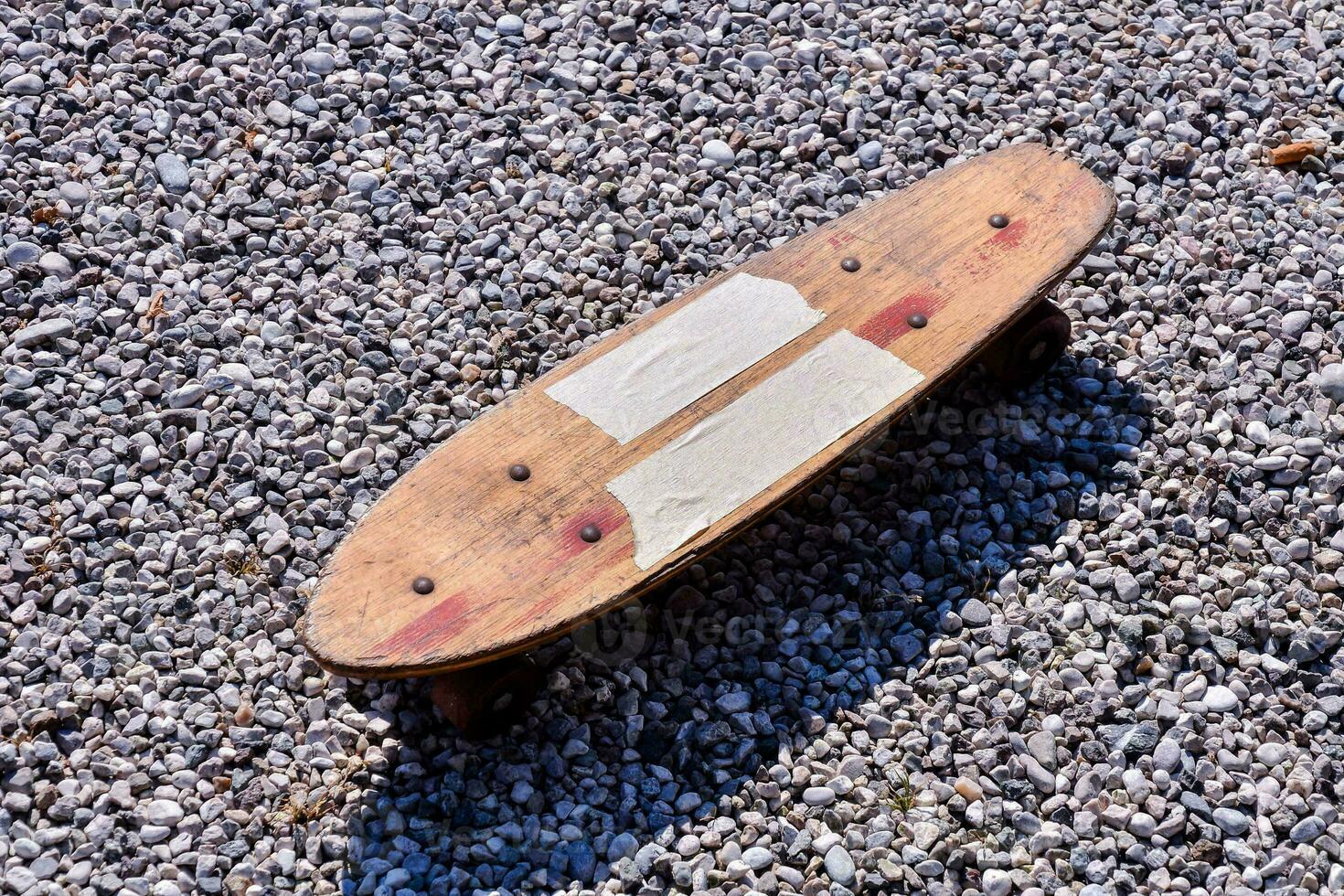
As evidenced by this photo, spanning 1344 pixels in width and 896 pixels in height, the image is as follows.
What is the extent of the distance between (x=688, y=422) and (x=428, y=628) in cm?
81

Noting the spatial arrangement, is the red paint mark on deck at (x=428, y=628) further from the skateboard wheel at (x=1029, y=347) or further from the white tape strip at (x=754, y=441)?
the skateboard wheel at (x=1029, y=347)

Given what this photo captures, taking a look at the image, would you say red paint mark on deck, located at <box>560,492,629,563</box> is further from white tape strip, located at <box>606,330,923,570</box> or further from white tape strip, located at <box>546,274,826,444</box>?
white tape strip, located at <box>546,274,826,444</box>

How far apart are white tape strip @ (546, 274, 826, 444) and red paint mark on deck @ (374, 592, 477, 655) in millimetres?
584

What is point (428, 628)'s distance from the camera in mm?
2930

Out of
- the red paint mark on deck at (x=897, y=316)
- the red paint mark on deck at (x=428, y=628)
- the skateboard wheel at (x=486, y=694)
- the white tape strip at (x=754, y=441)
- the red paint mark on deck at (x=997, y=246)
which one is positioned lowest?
the skateboard wheel at (x=486, y=694)

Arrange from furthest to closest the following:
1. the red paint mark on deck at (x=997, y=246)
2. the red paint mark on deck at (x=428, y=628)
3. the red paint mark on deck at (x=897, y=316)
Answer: the red paint mark on deck at (x=997, y=246) < the red paint mark on deck at (x=897, y=316) < the red paint mark on deck at (x=428, y=628)

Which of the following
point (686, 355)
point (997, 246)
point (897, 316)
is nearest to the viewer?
point (686, 355)

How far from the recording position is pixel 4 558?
3350 millimetres

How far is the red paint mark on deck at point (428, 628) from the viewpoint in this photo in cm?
289

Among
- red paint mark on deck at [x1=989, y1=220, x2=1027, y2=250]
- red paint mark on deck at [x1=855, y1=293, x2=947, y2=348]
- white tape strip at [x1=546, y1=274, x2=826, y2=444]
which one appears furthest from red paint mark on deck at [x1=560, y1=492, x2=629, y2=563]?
red paint mark on deck at [x1=989, y1=220, x2=1027, y2=250]

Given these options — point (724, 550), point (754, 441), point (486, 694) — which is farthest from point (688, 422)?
point (486, 694)

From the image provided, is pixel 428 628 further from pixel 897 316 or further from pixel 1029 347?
pixel 1029 347

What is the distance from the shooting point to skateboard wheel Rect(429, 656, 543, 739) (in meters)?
3.06

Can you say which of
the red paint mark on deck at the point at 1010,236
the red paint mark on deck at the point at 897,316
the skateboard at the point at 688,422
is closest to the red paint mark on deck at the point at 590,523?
the skateboard at the point at 688,422
